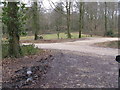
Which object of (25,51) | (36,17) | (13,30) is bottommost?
(25,51)

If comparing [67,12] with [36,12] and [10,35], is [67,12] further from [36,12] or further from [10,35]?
[10,35]

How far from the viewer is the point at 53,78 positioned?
16.4 feet

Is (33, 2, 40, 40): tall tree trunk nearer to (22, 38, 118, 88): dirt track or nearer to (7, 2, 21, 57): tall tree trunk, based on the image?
(7, 2, 21, 57): tall tree trunk

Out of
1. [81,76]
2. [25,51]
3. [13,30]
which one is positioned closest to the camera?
[81,76]

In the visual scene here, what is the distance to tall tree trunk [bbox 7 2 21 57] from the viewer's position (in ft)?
27.7

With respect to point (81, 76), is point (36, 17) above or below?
above

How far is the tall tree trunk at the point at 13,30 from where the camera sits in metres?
8.45

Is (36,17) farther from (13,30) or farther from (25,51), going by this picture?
(13,30)

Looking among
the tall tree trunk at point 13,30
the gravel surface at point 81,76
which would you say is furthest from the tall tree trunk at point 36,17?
the gravel surface at point 81,76

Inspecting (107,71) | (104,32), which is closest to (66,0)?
(104,32)

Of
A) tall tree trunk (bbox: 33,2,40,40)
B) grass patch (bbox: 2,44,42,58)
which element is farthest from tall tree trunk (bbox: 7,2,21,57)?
tall tree trunk (bbox: 33,2,40,40)

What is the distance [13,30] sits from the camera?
343 inches

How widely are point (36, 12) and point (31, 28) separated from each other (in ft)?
A: 8.75

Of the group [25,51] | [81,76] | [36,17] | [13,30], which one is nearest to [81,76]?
→ [81,76]
